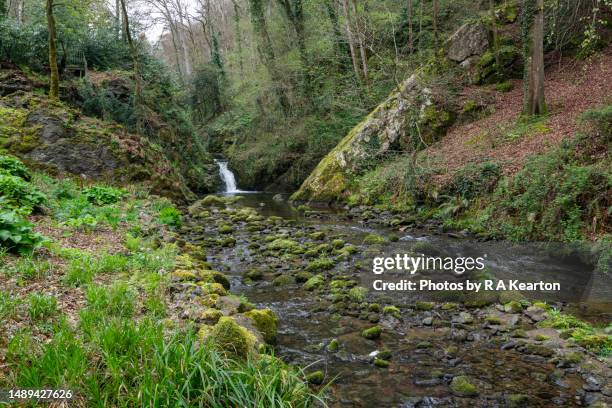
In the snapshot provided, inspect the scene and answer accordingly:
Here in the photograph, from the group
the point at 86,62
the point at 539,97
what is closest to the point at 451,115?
the point at 539,97

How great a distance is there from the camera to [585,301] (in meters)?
6.18

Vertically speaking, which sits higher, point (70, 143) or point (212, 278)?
point (70, 143)

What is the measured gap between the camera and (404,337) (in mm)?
5570

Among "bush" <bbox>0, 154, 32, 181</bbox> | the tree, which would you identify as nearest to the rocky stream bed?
"bush" <bbox>0, 154, 32, 181</bbox>

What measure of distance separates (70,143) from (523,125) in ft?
46.3

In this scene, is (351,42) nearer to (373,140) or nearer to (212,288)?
(373,140)

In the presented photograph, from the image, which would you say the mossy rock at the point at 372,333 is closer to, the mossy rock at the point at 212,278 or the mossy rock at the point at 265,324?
the mossy rock at the point at 265,324

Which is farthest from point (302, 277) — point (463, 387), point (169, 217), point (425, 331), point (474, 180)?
point (474, 180)

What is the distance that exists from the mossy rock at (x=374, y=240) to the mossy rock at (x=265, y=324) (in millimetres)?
5169

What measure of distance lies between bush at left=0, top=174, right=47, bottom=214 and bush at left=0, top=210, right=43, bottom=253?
73.7 inches

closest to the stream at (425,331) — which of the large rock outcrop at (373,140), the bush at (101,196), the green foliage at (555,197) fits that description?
the green foliage at (555,197)

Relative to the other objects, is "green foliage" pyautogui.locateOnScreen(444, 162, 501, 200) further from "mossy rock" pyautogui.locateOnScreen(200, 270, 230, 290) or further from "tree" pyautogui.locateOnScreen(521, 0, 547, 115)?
"mossy rock" pyautogui.locateOnScreen(200, 270, 230, 290)

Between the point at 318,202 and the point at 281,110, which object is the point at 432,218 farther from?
the point at 281,110

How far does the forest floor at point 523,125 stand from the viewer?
419 inches
